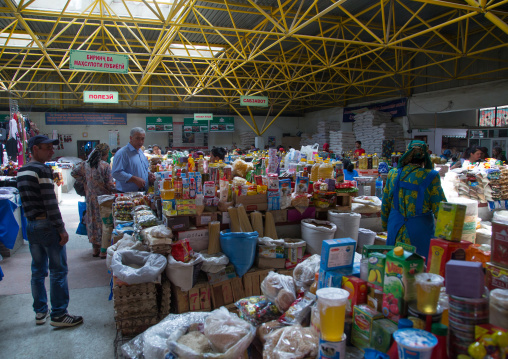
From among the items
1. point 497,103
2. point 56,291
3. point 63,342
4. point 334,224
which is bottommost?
point 63,342

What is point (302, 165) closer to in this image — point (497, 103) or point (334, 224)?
point (334, 224)

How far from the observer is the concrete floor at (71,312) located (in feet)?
10.1

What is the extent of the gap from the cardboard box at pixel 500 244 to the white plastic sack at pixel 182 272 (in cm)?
237

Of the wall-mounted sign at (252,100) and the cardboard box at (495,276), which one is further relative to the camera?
the wall-mounted sign at (252,100)

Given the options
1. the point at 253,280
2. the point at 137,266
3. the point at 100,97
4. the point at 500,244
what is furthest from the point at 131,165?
the point at 100,97

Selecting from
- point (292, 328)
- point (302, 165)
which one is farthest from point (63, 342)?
point (302, 165)

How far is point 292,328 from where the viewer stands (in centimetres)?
195

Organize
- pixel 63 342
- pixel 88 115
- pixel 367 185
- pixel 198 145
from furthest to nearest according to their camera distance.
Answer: pixel 198 145 → pixel 88 115 → pixel 367 185 → pixel 63 342

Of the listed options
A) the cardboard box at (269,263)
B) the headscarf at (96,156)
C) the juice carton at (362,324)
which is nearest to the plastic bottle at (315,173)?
the cardboard box at (269,263)

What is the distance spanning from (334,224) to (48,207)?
297 cm

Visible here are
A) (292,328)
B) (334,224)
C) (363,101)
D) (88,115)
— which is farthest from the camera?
(88,115)

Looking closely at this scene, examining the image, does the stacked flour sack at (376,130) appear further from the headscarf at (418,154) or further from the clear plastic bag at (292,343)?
the clear plastic bag at (292,343)

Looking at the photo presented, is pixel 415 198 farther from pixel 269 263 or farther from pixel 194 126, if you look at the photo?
pixel 194 126

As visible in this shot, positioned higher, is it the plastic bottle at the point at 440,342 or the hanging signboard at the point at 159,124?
the hanging signboard at the point at 159,124
